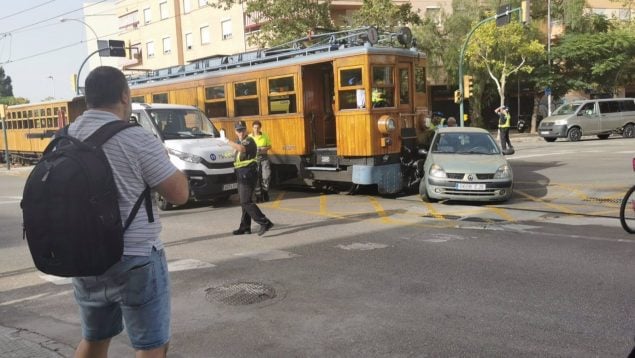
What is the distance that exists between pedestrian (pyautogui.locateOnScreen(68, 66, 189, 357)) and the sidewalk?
179 cm

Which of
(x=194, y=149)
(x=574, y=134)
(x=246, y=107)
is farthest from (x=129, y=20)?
(x=194, y=149)

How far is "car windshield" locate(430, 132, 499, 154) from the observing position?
41.0 ft

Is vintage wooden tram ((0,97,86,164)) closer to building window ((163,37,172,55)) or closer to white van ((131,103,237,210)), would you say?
white van ((131,103,237,210))

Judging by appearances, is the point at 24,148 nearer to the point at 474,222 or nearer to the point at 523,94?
the point at 474,222

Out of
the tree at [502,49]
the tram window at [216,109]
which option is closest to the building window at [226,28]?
the tree at [502,49]

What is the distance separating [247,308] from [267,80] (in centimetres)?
959

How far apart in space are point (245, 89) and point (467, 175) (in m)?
6.37

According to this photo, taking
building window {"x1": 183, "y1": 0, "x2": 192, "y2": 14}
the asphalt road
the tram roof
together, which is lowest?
the asphalt road

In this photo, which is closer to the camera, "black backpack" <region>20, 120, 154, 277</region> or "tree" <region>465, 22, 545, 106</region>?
"black backpack" <region>20, 120, 154, 277</region>

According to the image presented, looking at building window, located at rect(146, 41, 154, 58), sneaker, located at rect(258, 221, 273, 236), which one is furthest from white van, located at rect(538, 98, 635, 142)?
building window, located at rect(146, 41, 154, 58)

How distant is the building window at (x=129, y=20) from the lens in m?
53.7

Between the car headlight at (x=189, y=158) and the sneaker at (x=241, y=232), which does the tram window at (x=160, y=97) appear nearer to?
the car headlight at (x=189, y=158)

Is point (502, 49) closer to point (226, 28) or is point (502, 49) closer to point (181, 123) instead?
point (226, 28)

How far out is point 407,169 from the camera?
13211 millimetres
